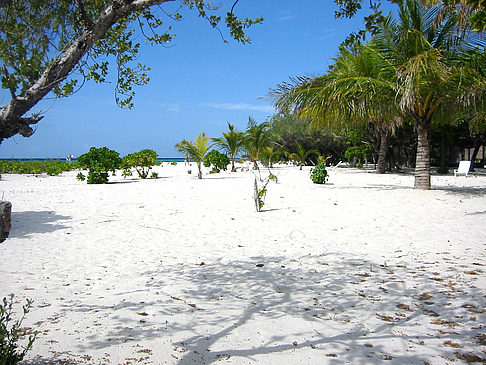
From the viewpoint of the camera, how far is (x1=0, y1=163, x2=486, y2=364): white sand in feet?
8.36

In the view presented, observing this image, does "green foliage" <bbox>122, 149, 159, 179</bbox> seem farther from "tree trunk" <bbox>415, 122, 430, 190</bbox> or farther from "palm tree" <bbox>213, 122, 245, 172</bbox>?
"tree trunk" <bbox>415, 122, 430, 190</bbox>

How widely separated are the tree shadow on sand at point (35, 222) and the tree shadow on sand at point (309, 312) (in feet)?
11.4

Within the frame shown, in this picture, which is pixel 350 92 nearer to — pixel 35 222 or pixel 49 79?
pixel 35 222

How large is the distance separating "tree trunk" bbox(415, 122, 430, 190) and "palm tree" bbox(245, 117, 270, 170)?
1311cm

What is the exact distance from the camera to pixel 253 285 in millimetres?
4008

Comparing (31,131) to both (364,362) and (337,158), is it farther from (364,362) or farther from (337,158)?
(337,158)

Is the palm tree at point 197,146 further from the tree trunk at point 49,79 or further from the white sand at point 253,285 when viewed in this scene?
the tree trunk at point 49,79

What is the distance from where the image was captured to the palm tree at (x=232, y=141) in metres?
23.1

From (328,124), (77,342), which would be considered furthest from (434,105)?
(77,342)

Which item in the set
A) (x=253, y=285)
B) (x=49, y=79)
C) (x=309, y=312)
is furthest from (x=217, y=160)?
(x=49, y=79)

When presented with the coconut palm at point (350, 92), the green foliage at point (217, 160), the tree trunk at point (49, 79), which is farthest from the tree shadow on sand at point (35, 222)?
the green foliage at point (217, 160)

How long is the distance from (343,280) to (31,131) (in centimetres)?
338

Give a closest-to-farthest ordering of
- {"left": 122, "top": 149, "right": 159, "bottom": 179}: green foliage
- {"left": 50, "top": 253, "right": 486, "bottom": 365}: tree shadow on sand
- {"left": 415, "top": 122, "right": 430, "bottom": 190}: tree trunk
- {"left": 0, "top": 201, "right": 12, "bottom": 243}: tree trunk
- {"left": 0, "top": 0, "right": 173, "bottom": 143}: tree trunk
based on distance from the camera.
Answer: {"left": 0, "top": 201, "right": 12, "bottom": 243}: tree trunk → {"left": 0, "top": 0, "right": 173, "bottom": 143}: tree trunk → {"left": 50, "top": 253, "right": 486, "bottom": 365}: tree shadow on sand → {"left": 415, "top": 122, "right": 430, "bottom": 190}: tree trunk → {"left": 122, "top": 149, "right": 159, "bottom": 179}: green foliage

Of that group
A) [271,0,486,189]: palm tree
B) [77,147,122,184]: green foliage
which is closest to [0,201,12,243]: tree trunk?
[271,0,486,189]: palm tree
